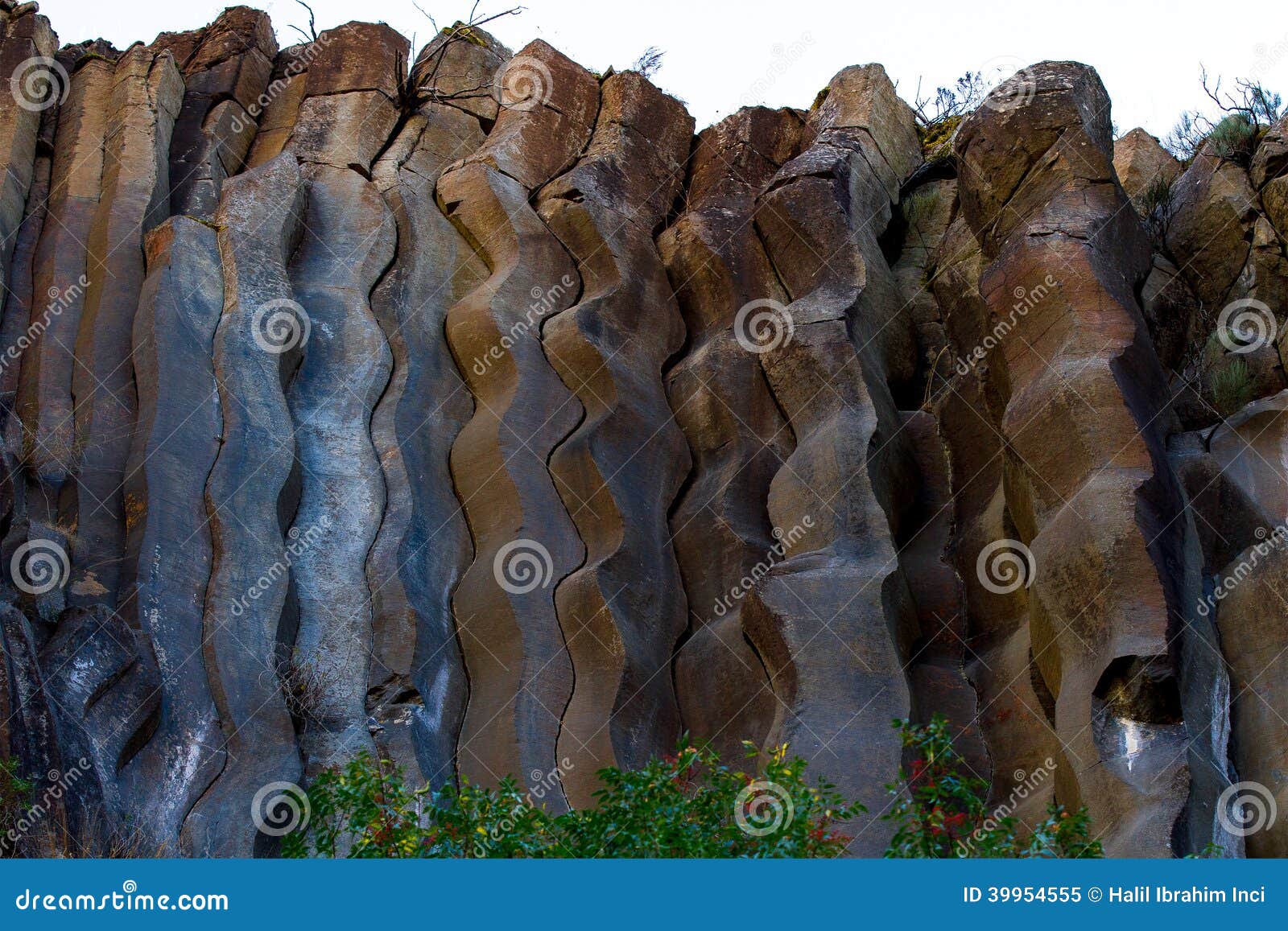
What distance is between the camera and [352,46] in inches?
848

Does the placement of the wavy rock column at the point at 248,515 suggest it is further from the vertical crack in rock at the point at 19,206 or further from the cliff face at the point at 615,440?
the vertical crack in rock at the point at 19,206

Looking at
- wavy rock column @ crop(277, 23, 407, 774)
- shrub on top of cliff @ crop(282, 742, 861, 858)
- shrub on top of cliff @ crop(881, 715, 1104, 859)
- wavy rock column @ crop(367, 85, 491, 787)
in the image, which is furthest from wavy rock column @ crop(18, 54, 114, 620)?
shrub on top of cliff @ crop(881, 715, 1104, 859)

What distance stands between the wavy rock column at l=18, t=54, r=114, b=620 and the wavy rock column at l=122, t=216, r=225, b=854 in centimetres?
78

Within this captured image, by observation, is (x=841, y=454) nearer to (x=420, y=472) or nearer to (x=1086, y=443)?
(x=1086, y=443)

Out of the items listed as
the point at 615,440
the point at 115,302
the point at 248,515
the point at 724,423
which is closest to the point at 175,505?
the point at 248,515

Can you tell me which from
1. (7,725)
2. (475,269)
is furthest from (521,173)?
(7,725)

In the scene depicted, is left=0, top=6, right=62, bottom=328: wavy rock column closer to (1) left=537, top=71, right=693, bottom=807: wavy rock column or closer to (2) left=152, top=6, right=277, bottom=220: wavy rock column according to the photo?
(2) left=152, top=6, right=277, bottom=220: wavy rock column

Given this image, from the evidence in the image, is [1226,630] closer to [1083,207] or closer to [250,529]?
[1083,207]

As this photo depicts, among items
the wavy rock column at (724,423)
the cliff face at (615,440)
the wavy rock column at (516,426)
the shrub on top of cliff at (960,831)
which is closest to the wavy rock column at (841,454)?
the cliff face at (615,440)

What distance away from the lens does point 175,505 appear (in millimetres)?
15055

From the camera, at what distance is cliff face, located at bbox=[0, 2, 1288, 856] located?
13984 mm

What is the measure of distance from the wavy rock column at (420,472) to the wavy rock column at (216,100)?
2.12 metres

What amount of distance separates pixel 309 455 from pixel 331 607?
195cm

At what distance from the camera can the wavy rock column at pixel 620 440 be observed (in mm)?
14984
